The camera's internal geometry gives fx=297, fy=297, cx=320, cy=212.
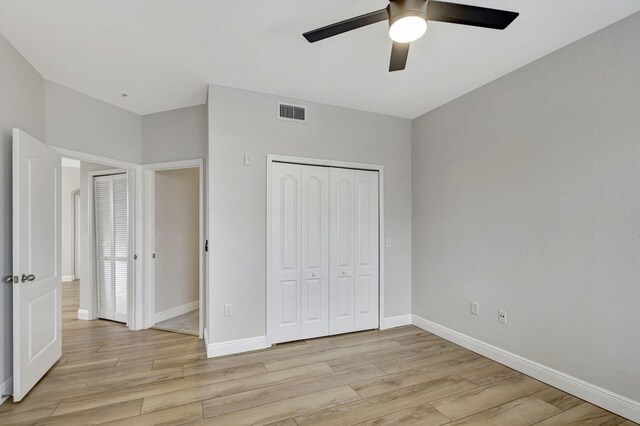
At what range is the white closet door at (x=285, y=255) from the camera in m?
3.34

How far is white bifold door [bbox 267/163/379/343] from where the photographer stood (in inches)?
133

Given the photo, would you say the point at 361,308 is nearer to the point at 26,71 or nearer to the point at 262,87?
the point at 262,87

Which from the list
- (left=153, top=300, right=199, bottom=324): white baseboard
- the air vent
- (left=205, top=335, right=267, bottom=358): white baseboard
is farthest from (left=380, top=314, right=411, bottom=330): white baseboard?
(left=153, top=300, right=199, bottom=324): white baseboard

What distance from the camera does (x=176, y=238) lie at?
4.49 meters

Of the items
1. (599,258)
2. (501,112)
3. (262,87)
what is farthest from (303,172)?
(599,258)

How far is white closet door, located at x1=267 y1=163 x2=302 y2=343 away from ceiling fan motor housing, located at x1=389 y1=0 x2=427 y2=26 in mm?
2044

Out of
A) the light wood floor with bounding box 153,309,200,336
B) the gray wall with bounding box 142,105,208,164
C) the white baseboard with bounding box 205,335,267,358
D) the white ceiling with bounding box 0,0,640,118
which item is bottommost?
the light wood floor with bounding box 153,309,200,336

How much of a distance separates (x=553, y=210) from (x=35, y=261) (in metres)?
4.38

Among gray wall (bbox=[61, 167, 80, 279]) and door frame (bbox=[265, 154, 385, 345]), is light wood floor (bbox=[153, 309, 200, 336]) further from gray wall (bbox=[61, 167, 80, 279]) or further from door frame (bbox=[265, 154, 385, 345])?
gray wall (bbox=[61, 167, 80, 279])

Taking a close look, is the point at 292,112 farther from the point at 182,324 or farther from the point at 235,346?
the point at 182,324

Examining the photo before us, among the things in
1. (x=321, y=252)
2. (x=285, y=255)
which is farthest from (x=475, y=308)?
(x=285, y=255)

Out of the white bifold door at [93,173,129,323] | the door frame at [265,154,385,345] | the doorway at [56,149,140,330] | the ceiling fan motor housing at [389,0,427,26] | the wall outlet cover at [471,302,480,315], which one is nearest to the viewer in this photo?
the ceiling fan motor housing at [389,0,427,26]

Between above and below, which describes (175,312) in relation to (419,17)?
below

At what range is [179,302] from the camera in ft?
14.7
